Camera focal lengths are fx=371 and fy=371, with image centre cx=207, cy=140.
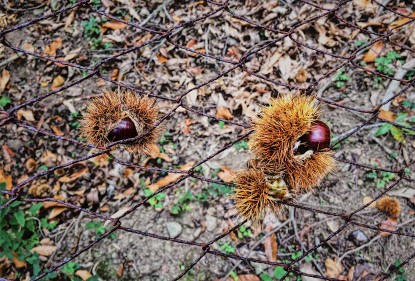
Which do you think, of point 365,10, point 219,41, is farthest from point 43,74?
point 365,10

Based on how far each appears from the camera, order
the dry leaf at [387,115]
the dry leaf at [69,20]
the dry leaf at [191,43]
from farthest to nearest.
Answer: the dry leaf at [69,20], the dry leaf at [191,43], the dry leaf at [387,115]

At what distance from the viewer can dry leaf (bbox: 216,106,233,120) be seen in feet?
10.4

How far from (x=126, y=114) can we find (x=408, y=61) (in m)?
2.50

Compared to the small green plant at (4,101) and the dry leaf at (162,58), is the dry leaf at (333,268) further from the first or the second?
the small green plant at (4,101)

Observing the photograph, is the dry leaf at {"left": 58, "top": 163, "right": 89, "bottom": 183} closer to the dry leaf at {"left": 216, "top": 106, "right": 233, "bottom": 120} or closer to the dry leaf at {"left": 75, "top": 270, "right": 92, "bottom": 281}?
the dry leaf at {"left": 75, "top": 270, "right": 92, "bottom": 281}

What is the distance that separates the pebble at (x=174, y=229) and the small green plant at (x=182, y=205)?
0.26 ft

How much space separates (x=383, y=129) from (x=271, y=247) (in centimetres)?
122

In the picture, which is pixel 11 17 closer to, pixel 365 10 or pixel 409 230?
pixel 365 10

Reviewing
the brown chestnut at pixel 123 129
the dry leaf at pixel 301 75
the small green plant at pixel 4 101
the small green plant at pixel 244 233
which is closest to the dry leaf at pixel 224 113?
the dry leaf at pixel 301 75

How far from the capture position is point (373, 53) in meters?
3.12

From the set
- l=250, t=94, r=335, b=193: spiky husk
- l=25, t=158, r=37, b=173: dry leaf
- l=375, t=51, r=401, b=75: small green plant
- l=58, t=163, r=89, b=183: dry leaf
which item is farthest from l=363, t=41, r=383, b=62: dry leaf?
l=25, t=158, r=37, b=173: dry leaf

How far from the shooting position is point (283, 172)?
4.73 feet

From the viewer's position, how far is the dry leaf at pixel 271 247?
2.63m

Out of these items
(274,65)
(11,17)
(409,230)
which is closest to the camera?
(409,230)
